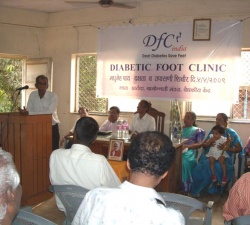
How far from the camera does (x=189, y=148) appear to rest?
4164 mm

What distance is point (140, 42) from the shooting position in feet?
16.8

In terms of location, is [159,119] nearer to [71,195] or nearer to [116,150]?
[116,150]

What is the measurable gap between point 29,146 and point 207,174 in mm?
2191

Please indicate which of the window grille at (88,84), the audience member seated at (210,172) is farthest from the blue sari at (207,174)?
the window grille at (88,84)

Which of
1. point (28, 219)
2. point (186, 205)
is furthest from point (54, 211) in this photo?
point (28, 219)

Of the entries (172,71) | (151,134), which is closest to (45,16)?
(172,71)

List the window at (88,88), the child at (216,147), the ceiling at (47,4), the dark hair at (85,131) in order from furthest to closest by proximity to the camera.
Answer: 1. the window at (88,88)
2. the ceiling at (47,4)
3. the child at (216,147)
4. the dark hair at (85,131)

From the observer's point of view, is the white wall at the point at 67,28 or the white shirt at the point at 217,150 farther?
the white wall at the point at 67,28

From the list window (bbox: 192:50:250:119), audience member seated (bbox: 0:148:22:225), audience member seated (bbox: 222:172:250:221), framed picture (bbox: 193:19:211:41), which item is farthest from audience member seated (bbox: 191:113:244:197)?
audience member seated (bbox: 0:148:22:225)

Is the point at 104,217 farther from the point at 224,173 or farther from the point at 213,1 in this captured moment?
the point at 213,1

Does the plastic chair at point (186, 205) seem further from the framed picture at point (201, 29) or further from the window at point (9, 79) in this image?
the window at point (9, 79)

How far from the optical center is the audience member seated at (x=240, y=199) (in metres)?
1.78

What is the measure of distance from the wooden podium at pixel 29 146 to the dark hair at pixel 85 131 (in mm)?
1211

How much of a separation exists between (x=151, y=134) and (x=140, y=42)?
13.6 ft
